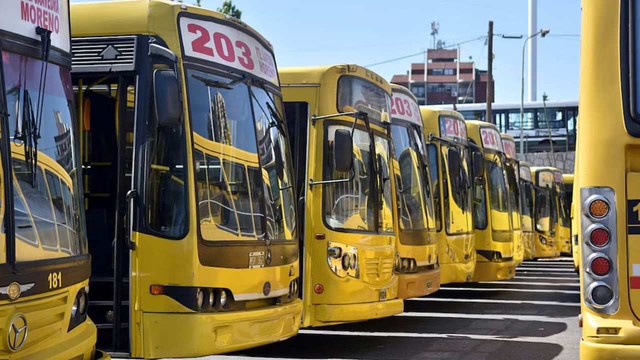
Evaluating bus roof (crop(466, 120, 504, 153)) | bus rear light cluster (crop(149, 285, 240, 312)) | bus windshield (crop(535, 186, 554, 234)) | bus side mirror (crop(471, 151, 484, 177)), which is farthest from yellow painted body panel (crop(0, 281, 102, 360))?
bus windshield (crop(535, 186, 554, 234))

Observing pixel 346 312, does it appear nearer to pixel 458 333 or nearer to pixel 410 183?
pixel 458 333

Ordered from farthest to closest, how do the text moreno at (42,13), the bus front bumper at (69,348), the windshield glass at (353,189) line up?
the windshield glass at (353,189), the text moreno at (42,13), the bus front bumper at (69,348)

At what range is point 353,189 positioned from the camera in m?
11.0

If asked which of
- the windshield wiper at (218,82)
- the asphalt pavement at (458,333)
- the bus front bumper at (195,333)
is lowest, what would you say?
the asphalt pavement at (458,333)

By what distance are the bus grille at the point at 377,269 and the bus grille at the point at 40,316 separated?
525 cm

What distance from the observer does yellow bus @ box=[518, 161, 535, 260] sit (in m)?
25.4

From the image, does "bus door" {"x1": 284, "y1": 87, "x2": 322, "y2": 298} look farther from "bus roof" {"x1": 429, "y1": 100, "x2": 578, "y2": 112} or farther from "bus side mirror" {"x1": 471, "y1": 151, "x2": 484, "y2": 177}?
"bus roof" {"x1": 429, "y1": 100, "x2": 578, "y2": 112}

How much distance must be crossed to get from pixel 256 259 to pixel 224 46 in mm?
1785

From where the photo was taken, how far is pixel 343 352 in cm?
1098

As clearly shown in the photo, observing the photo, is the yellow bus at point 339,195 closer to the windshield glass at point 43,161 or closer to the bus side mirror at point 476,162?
the windshield glass at point 43,161

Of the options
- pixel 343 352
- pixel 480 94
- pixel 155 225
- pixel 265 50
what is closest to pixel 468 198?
pixel 343 352

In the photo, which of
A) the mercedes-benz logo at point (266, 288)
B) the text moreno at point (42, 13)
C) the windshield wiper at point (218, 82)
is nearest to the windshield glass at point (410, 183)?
the mercedes-benz logo at point (266, 288)

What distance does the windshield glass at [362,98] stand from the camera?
35.7 feet

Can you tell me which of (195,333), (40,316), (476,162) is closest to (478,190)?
(476,162)
